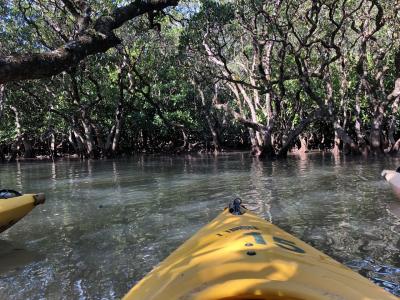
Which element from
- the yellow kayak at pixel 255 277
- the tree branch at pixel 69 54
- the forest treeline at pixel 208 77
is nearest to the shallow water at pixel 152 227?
the yellow kayak at pixel 255 277

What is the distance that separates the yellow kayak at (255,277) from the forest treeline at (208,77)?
331 centimetres

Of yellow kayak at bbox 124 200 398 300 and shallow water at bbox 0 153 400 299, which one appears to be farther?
shallow water at bbox 0 153 400 299

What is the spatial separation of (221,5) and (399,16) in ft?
20.5

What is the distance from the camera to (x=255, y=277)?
6.81ft

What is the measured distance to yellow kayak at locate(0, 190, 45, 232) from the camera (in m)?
5.43

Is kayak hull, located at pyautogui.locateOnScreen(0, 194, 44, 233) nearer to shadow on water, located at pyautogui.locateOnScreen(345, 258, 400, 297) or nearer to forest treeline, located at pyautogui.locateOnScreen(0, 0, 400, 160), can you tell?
forest treeline, located at pyautogui.locateOnScreen(0, 0, 400, 160)

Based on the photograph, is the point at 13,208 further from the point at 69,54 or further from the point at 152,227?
the point at 69,54

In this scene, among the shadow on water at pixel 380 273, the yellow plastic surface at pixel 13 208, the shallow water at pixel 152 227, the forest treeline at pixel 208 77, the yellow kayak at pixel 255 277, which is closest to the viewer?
the yellow kayak at pixel 255 277

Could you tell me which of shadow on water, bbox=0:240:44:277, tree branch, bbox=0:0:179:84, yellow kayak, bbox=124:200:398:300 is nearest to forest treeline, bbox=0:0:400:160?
tree branch, bbox=0:0:179:84

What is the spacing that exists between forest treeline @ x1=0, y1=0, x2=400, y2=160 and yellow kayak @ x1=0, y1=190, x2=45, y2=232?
170cm

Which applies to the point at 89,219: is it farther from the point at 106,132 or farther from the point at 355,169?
the point at 106,132

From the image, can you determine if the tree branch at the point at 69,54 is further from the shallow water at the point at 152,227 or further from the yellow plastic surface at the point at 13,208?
the shallow water at the point at 152,227

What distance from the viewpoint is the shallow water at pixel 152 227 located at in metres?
4.21

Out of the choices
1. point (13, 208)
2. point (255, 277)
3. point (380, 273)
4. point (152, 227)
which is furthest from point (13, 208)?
point (255, 277)
